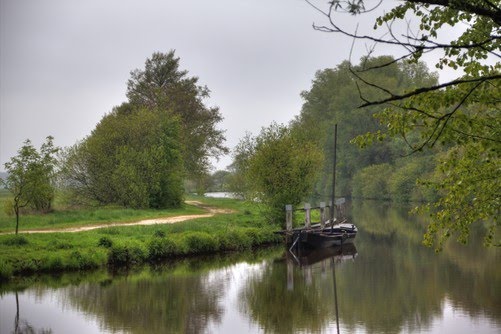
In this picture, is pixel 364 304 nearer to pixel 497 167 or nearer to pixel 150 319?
pixel 150 319

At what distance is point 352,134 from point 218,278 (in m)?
55.8

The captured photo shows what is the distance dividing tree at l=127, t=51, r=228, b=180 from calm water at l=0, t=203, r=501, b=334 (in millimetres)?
27858

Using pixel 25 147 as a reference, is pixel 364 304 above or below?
below

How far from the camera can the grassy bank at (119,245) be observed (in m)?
21.8

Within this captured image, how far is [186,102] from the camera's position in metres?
55.6

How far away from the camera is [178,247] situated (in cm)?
2670

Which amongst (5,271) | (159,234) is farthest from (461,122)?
(159,234)

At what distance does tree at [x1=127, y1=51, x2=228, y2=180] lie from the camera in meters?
54.8

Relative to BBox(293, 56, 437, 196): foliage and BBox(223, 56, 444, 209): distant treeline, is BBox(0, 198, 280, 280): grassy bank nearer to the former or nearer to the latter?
BBox(223, 56, 444, 209): distant treeline

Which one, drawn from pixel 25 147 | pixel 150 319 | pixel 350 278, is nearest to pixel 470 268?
pixel 350 278

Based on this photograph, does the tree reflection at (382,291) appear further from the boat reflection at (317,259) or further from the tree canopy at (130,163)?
the tree canopy at (130,163)

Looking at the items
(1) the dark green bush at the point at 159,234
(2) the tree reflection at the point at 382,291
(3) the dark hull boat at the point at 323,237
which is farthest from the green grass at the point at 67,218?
(2) the tree reflection at the point at 382,291

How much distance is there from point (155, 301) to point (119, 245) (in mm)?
6020

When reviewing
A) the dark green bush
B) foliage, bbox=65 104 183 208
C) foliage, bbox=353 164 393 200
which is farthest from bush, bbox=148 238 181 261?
foliage, bbox=353 164 393 200
